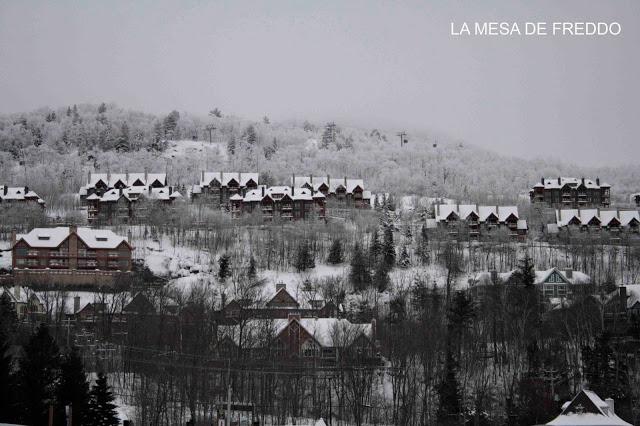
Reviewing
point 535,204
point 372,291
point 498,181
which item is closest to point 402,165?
point 498,181

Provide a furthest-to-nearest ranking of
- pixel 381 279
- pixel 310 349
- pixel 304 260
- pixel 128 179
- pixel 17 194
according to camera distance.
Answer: pixel 128 179, pixel 17 194, pixel 304 260, pixel 381 279, pixel 310 349

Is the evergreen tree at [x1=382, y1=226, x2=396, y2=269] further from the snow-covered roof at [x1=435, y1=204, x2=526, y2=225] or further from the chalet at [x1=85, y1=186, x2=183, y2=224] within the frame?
the chalet at [x1=85, y1=186, x2=183, y2=224]

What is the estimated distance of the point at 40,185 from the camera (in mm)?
95375

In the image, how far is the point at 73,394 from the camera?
32938 mm

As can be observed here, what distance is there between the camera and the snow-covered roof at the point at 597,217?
3066 inches

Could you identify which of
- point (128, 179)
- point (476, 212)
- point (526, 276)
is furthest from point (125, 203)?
point (526, 276)

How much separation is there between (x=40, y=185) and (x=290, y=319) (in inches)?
2115

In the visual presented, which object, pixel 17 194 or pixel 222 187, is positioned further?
pixel 222 187

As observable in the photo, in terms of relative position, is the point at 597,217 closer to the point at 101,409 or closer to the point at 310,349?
the point at 310,349

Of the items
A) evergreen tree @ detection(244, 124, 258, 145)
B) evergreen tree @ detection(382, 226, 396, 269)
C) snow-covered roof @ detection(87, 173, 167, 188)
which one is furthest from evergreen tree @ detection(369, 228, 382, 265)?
evergreen tree @ detection(244, 124, 258, 145)

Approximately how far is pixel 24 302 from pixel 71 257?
9.18 metres

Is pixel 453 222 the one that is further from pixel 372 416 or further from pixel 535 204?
pixel 372 416

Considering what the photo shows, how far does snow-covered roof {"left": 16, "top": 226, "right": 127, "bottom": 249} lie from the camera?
210 ft

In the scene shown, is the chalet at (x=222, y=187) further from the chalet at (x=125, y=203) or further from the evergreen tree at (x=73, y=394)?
the evergreen tree at (x=73, y=394)
